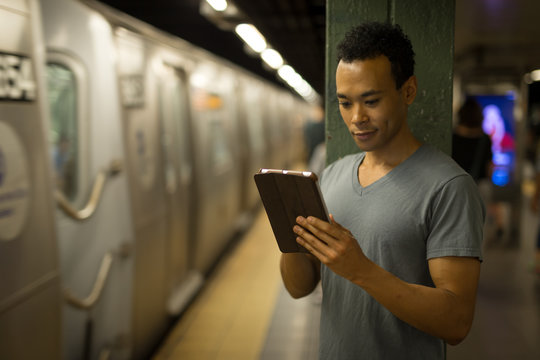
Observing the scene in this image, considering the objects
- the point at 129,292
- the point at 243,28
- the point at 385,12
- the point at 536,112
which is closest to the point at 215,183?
the point at 243,28

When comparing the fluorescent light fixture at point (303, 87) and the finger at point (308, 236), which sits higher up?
the fluorescent light fixture at point (303, 87)

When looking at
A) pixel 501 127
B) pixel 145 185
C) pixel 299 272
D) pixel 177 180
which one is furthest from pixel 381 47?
pixel 501 127

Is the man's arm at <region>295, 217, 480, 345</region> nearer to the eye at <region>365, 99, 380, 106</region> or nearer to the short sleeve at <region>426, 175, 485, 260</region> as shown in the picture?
the short sleeve at <region>426, 175, 485, 260</region>

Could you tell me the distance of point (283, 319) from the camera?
474 cm

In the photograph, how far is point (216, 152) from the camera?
680 cm

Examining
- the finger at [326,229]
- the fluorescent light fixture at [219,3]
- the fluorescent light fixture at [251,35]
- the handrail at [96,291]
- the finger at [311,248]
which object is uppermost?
the fluorescent light fixture at [251,35]

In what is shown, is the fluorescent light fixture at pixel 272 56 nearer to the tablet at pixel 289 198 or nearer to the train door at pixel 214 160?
the train door at pixel 214 160

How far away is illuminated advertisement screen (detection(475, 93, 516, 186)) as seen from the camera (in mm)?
7426

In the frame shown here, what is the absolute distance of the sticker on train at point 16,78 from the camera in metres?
2.04

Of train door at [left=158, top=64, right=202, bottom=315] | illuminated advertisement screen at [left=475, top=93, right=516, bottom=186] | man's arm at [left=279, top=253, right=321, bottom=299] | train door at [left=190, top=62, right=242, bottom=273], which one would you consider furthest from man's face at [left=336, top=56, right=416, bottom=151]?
illuminated advertisement screen at [left=475, top=93, right=516, bottom=186]

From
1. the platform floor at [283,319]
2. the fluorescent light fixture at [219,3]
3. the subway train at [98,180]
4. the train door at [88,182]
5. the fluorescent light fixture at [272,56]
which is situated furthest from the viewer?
the fluorescent light fixture at [272,56]

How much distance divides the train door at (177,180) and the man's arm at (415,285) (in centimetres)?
340

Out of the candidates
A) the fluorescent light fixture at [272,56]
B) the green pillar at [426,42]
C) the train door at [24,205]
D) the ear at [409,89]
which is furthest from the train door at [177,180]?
the ear at [409,89]

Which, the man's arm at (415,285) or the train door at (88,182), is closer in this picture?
the man's arm at (415,285)
